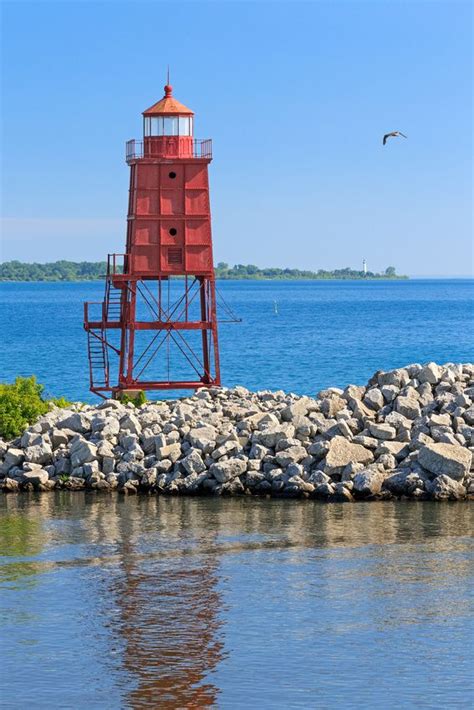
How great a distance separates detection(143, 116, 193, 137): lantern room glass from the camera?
1486 inches

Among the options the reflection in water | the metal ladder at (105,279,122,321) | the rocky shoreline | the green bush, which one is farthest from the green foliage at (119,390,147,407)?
the reflection in water

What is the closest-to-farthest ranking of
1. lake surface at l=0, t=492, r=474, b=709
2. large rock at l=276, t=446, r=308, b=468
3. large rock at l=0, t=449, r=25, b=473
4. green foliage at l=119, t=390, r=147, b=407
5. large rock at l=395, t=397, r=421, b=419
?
lake surface at l=0, t=492, r=474, b=709
large rock at l=276, t=446, r=308, b=468
large rock at l=395, t=397, r=421, b=419
large rock at l=0, t=449, r=25, b=473
green foliage at l=119, t=390, r=147, b=407

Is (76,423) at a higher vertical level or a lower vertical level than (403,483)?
higher

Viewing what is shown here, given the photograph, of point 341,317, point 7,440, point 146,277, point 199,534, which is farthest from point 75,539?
point 341,317

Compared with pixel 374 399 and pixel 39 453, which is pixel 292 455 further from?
pixel 39 453

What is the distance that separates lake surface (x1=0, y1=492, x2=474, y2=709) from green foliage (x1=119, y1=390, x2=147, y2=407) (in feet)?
29.7

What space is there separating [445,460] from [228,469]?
12.6ft

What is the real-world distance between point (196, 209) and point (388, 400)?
12220mm

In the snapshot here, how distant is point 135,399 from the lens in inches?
1332

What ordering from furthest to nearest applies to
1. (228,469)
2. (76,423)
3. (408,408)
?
(76,423), (408,408), (228,469)

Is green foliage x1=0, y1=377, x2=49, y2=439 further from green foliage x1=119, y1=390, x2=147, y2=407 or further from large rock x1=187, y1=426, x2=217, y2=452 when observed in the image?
large rock x1=187, y1=426, x2=217, y2=452

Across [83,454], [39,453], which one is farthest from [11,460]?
[83,454]

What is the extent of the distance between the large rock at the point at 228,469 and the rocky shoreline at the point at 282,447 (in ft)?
0.08

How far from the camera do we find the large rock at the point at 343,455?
24.4 meters
